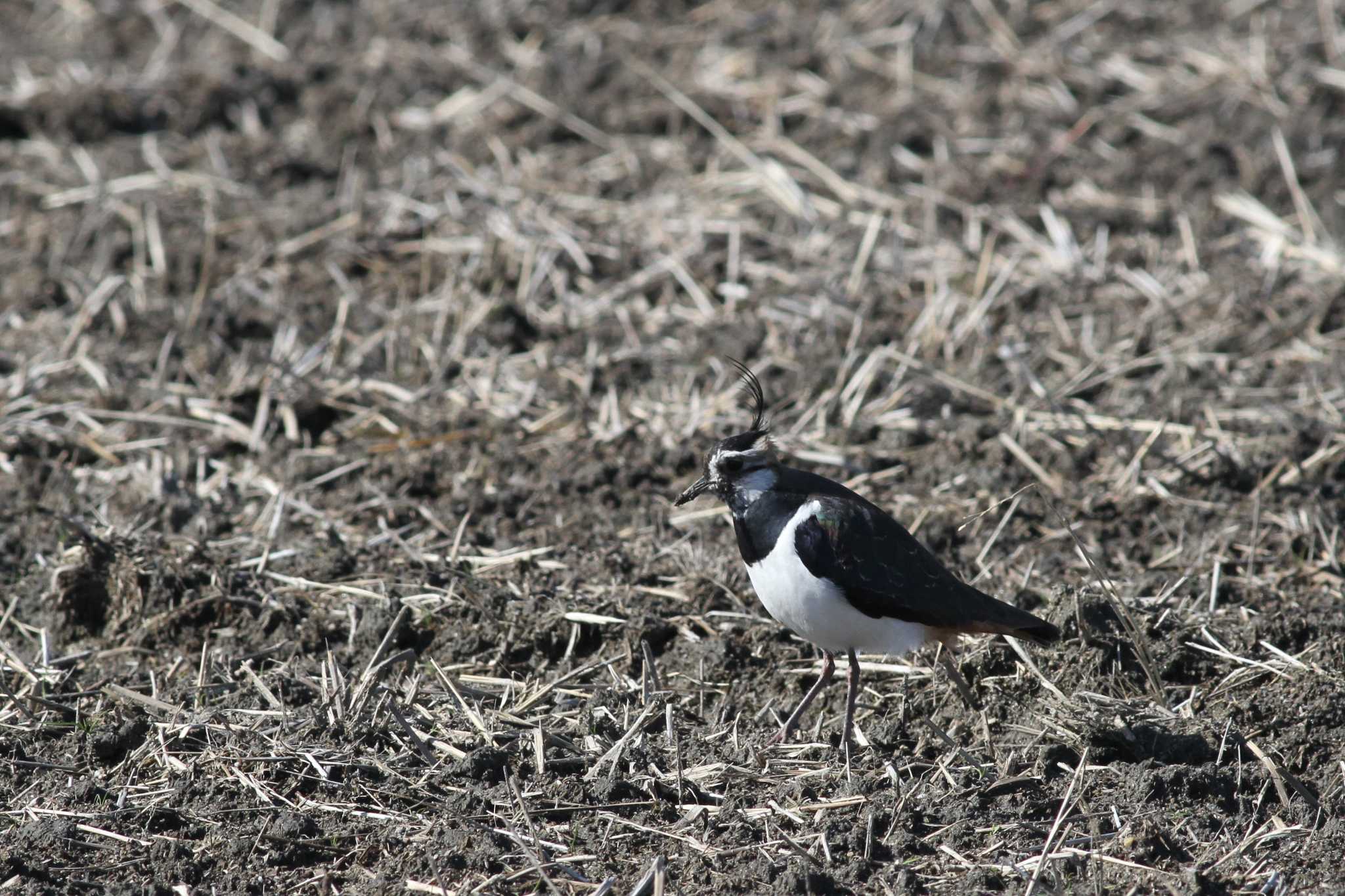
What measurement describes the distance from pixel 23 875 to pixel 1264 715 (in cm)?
412

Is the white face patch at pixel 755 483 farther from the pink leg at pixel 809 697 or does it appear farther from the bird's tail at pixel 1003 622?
the bird's tail at pixel 1003 622

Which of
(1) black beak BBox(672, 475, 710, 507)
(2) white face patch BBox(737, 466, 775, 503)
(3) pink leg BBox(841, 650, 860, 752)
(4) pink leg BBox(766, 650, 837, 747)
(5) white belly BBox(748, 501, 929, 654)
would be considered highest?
(2) white face patch BBox(737, 466, 775, 503)

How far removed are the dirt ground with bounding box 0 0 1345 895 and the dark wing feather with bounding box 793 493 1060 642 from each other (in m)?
0.36

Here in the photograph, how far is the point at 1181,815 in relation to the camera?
4770 mm

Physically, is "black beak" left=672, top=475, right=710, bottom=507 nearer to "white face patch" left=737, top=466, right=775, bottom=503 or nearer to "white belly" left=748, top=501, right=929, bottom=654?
"white face patch" left=737, top=466, right=775, bottom=503

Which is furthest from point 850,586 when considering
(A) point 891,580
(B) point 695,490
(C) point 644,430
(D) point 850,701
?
(C) point 644,430

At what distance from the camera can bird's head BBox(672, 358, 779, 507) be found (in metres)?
5.51

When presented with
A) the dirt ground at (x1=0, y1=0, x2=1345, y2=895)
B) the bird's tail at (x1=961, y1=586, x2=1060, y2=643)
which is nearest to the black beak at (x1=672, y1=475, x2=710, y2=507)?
the dirt ground at (x1=0, y1=0, x2=1345, y2=895)

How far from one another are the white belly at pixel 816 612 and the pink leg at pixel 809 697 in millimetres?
156

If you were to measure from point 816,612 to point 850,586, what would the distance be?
6.2 inches

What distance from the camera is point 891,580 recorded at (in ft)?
17.2

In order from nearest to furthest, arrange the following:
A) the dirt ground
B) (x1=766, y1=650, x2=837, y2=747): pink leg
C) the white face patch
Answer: the dirt ground → (x1=766, y1=650, x2=837, y2=747): pink leg → the white face patch

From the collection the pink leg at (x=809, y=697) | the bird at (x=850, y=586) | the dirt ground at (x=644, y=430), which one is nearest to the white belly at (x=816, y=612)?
the bird at (x=850, y=586)

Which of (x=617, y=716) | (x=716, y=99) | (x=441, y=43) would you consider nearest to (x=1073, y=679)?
(x=617, y=716)
